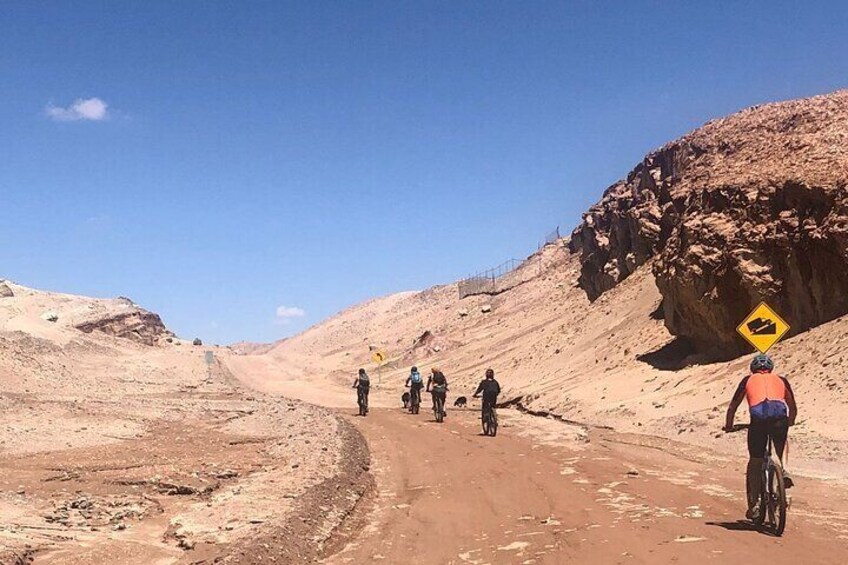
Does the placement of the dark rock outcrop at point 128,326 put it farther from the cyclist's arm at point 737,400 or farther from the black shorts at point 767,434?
the black shorts at point 767,434

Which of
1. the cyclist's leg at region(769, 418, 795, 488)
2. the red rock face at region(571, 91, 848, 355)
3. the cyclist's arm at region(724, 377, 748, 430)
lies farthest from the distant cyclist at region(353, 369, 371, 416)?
the cyclist's leg at region(769, 418, 795, 488)

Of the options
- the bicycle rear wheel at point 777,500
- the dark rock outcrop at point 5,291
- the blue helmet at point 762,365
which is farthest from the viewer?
the dark rock outcrop at point 5,291

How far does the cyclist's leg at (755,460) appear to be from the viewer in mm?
8320

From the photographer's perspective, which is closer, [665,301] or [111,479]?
[111,479]

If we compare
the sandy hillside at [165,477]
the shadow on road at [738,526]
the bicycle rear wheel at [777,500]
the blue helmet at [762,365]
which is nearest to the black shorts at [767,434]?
the bicycle rear wheel at [777,500]

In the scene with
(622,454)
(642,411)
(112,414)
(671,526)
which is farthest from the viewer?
(112,414)

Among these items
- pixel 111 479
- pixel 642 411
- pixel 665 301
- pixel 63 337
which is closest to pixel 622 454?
pixel 642 411

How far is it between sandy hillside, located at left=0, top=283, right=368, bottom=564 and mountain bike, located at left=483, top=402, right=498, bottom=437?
3499mm

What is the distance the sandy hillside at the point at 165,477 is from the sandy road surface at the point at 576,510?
2.99 feet

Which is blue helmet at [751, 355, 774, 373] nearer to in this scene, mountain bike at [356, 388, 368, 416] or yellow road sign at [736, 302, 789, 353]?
yellow road sign at [736, 302, 789, 353]

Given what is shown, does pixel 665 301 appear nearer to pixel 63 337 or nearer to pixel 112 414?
pixel 112 414

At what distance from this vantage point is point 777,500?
800 centimetres

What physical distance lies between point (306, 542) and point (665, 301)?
2232 cm

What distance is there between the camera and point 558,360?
3628 cm
